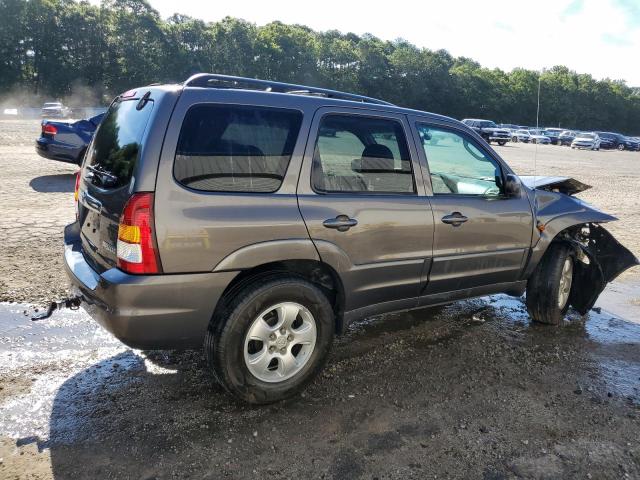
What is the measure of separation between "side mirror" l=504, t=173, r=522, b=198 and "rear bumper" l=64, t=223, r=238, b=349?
95.3 inches

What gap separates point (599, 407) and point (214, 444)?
2448mm

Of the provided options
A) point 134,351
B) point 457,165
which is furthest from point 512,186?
point 134,351

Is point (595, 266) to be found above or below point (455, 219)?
below

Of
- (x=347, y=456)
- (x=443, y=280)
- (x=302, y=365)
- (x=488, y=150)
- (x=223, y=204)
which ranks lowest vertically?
(x=347, y=456)

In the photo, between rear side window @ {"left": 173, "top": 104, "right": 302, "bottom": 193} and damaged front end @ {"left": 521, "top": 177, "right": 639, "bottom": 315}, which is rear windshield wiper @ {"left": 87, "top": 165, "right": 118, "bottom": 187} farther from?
damaged front end @ {"left": 521, "top": 177, "right": 639, "bottom": 315}

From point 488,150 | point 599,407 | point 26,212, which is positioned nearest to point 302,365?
point 599,407

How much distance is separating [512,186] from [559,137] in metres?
52.3

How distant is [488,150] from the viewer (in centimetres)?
410

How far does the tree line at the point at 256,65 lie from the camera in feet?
201

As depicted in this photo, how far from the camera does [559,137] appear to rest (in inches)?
1984

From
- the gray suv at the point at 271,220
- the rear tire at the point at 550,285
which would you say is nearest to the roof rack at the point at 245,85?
the gray suv at the point at 271,220

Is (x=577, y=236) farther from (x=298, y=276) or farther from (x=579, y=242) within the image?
(x=298, y=276)

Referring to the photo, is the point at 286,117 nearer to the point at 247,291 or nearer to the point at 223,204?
the point at 223,204

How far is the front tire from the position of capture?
2936 mm
